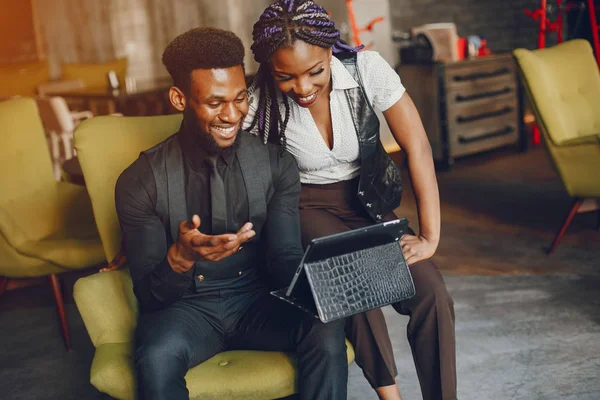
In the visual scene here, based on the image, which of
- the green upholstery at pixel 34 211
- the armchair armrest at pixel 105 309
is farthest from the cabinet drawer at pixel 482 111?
the armchair armrest at pixel 105 309

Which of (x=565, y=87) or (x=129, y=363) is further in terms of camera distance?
(x=565, y=87)

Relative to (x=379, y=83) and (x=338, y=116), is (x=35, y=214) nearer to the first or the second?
(x=338, y=116)

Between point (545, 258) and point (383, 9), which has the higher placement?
point (383, 9)

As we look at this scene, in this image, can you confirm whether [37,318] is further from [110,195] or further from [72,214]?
[110,195]

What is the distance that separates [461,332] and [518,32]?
17.2 feet

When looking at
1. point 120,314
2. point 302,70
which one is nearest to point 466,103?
point 302,70

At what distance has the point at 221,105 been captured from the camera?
186cm

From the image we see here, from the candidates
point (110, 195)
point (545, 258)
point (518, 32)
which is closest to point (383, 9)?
point (518, 32)

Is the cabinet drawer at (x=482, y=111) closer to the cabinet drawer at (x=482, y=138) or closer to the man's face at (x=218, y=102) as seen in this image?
the cabinet drawer at (x=482, y=138)

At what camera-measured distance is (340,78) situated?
2.09m

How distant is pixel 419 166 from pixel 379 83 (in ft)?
0.91

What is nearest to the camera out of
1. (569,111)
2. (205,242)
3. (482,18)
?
(205,242)

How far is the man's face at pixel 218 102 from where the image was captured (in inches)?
72.7

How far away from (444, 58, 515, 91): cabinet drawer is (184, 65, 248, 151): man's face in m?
4.02
